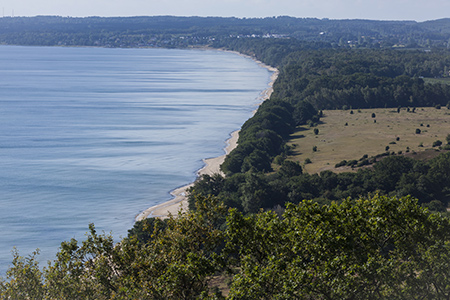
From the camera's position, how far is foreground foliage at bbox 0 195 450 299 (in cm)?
2088

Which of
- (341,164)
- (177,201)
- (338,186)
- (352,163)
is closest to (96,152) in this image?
(177,201)

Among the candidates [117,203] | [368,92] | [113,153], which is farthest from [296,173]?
[368,92]

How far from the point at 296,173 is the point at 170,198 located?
16.4 m

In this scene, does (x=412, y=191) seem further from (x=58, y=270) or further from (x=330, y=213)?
(x=58, y=270)

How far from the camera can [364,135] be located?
346 feet

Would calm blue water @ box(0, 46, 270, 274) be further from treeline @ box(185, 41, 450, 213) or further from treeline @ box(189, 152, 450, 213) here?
treeline @ box(189, 152, 450, 213)

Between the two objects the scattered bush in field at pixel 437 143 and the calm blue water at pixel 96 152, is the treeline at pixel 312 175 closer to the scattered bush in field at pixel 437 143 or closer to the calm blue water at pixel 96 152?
the calm blue water at pixel 96 152

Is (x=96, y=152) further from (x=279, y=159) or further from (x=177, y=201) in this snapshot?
(x=177, y=201)

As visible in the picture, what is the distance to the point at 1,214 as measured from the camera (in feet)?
209

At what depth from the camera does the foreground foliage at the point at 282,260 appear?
2088cm

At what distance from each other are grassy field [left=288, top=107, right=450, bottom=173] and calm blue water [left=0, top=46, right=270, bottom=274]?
1611 cm

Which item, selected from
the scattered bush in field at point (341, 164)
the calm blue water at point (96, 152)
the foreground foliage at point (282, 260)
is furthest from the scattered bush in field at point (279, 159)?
the foreground foliage at point (282, 260)

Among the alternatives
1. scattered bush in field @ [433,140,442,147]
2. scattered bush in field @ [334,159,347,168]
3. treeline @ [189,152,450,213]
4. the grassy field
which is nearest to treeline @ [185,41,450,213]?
treeline @ [189,152,450,213]

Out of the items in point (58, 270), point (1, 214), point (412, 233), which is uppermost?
point (412, 233)
